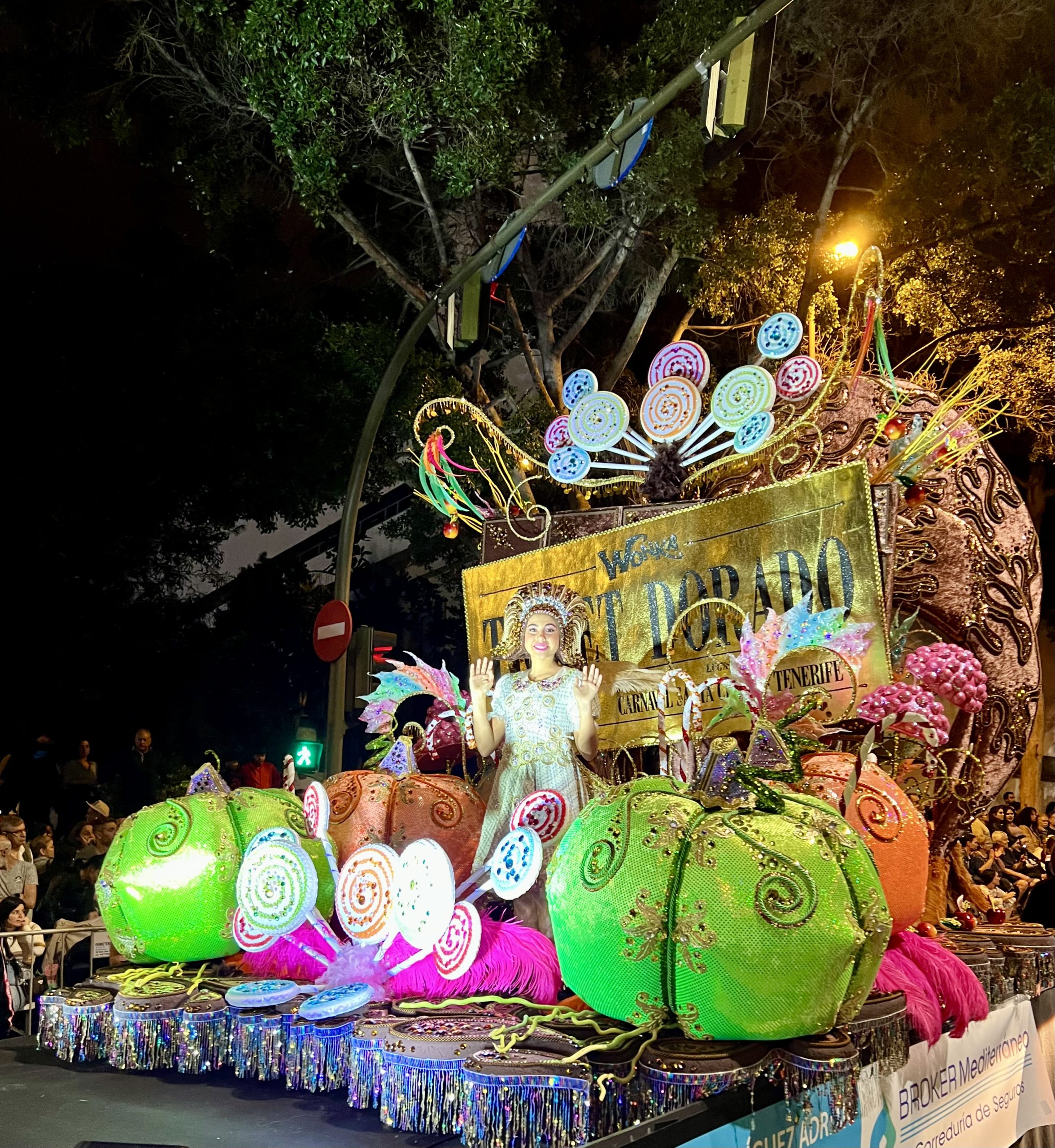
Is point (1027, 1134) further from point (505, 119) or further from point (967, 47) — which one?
point (967, 47)

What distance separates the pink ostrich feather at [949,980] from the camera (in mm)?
5055

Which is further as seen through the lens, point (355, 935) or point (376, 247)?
point (376, 247)

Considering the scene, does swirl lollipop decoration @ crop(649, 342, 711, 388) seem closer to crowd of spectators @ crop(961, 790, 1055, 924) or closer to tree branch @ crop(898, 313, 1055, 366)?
crowd of spectators @ crop(961, 790, 1055, 924)

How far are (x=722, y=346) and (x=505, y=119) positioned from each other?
15.7ft

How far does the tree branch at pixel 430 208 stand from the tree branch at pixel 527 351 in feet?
2.28

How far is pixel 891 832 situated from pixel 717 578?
177 centimetres

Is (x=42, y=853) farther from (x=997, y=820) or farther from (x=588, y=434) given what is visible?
(x=997, y=820)

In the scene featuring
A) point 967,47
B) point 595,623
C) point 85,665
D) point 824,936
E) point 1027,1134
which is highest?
point 967,47

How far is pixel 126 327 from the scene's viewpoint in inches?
562

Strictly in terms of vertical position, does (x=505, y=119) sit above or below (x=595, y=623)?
above

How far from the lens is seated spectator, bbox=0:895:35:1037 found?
6.97 metres

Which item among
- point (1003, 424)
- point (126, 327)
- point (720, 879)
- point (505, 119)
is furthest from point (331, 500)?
point (720, 879)

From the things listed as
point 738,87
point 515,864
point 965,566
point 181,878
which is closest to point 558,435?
point 738,87

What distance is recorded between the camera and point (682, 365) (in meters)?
6.80
